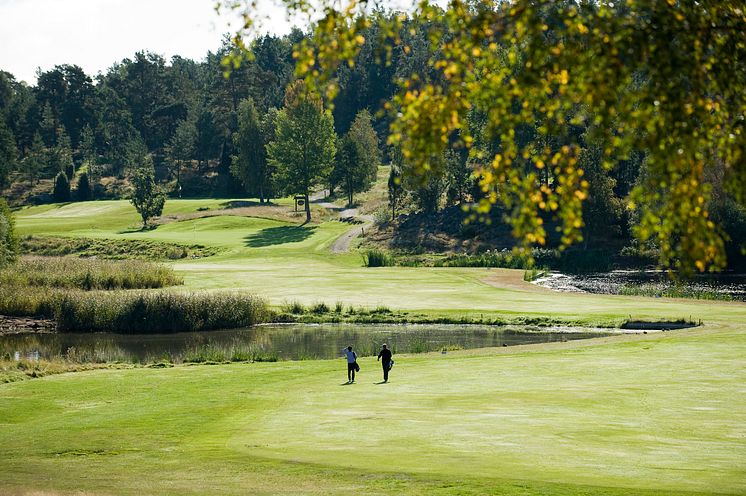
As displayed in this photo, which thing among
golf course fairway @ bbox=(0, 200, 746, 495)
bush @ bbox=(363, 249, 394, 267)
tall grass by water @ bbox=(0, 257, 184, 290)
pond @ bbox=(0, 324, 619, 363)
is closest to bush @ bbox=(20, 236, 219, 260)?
bush @ bbox=(363, 249, 394, 267)

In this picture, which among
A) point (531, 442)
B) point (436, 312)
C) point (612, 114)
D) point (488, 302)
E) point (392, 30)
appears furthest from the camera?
point (488, 302)

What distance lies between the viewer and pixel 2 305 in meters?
66.8

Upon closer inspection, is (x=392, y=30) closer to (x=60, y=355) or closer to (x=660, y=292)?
(x=60, y=355)

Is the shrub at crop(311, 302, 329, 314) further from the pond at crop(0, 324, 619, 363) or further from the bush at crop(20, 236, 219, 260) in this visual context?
the bush at crop(20, 236, 219, 260)

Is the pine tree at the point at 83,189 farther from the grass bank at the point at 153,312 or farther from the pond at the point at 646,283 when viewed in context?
the grass bank at the point at 153,312

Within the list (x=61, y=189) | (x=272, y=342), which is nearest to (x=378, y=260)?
(x=272, y=342)

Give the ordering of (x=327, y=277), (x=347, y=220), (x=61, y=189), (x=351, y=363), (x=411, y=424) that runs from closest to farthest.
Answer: (x=411, y=424)
(x=351, y=363)
(x=327, y=277)
(x=347, y=220)
(x=61, y=189)

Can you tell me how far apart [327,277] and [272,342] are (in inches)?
1296

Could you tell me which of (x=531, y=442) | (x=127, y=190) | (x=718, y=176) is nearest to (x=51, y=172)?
(x=127, y=190)

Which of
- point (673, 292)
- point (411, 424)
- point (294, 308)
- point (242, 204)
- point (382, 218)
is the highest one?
point (242, 204)

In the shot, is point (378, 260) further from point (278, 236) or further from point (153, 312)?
point (153, 312)

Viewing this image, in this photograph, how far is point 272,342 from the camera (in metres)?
55.4

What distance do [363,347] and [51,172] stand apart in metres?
150

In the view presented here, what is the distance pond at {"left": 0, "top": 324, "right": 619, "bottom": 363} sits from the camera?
49344 millimetres
